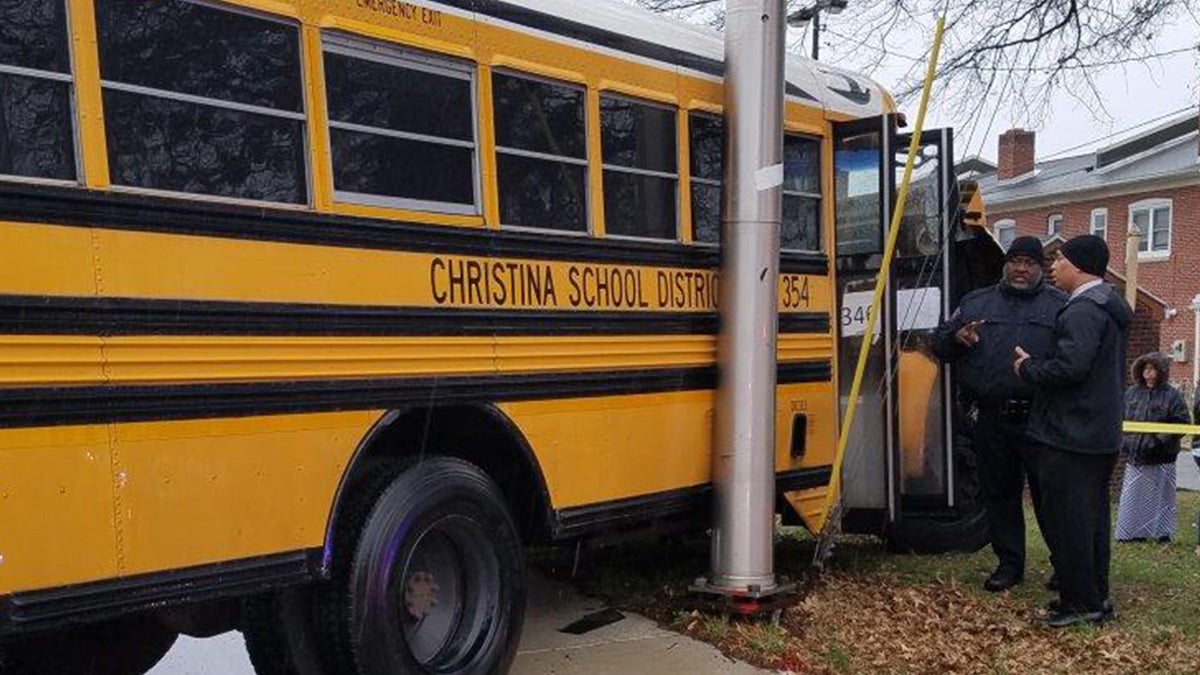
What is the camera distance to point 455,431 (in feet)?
15.0

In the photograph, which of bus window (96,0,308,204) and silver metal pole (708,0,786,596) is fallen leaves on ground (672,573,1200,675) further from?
bus window (96,0,308,204)

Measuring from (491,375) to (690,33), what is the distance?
6.83 feet

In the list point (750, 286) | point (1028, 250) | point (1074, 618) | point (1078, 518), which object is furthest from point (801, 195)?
point (1074, 618)

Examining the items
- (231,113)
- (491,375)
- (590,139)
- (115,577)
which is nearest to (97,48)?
(231,113)

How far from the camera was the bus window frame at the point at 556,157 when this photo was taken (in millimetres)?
4543

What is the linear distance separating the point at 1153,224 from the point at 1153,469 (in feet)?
81.3

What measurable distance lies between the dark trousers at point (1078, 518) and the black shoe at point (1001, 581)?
21.7 inches

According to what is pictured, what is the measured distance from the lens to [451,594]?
14.9 ft

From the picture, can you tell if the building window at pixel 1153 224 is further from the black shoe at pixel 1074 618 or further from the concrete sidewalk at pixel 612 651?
Answer: the concrete sidewalk at pixel 612 651

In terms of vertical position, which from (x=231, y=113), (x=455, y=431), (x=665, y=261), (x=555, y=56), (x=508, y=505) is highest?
(x=555, y=56)

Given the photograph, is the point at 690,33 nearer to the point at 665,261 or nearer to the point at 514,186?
the point at 665,261

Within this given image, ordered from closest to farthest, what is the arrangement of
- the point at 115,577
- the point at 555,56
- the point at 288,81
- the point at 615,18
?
the point at 115,577 < the point at 288,81 < the point at 555,56 < the point at 615,18

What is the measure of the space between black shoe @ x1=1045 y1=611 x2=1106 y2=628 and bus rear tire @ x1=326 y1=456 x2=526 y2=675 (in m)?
2.50

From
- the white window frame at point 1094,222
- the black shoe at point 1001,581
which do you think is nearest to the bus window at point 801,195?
the black shoe at point 1001,581
